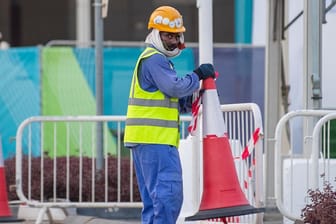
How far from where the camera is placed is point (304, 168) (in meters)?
7.62

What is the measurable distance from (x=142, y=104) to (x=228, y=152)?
662 mm

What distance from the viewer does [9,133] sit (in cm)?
1416

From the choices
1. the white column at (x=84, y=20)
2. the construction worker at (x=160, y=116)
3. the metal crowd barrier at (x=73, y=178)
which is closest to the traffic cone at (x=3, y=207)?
the metal crowd barrier at (x=73, y=178)

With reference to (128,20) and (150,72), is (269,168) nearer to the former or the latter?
(150,72)

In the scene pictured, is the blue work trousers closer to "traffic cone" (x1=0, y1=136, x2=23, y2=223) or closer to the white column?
"traffic cone" (x1=0, y1=136, x2=23, y2=223)

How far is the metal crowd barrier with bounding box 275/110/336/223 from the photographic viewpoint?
7297mm

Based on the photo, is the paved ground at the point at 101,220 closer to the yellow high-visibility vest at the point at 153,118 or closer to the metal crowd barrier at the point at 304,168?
the metal crowd barrier at the point at 304,168

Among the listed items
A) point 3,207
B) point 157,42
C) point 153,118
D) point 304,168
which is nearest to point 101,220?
point 3,207

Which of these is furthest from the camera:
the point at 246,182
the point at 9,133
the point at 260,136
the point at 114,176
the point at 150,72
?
the point at 9,133

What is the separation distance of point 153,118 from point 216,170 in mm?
550

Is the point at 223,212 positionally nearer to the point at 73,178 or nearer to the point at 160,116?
the point at 160,116

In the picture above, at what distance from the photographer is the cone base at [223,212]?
6.39m

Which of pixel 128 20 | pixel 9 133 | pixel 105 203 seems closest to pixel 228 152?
pixel 105 203

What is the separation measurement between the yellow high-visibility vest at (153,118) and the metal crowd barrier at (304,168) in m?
1.14
